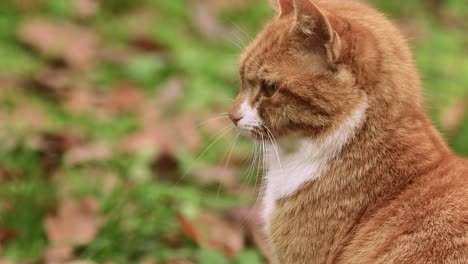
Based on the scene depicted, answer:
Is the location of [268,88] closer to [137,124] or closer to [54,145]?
[54,145]

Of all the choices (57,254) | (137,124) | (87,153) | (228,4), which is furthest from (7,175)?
(228,4)

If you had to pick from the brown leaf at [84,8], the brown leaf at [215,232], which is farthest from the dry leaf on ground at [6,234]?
the brown leaf at [84,8]

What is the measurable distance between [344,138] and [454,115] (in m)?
2.54

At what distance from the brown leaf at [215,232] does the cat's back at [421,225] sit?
100cm

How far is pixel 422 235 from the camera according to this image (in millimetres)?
2480

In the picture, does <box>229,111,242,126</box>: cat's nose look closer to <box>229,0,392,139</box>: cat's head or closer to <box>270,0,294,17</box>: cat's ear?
<box>229,0,392,139</box>: cat's head

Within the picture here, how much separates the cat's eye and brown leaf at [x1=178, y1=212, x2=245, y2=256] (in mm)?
945

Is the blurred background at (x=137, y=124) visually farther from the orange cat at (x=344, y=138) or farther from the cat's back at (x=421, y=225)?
the cat's back at (x=421, y=225)

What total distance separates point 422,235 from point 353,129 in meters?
0.41

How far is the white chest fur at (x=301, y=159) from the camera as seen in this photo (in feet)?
8.84

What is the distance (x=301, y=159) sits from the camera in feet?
9.20

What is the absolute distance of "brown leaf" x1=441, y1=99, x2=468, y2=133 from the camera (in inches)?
191

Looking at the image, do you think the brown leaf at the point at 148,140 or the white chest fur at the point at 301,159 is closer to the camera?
the white chest fur at the point at 301,159

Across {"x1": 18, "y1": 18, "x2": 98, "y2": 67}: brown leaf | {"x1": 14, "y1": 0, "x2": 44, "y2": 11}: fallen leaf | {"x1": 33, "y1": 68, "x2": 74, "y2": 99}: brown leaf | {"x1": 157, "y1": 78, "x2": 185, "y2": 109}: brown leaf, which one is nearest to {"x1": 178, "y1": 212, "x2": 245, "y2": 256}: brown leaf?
{"x1": 157, "y1": 78, "x2": 185, "y2": 109}: brown leaf
